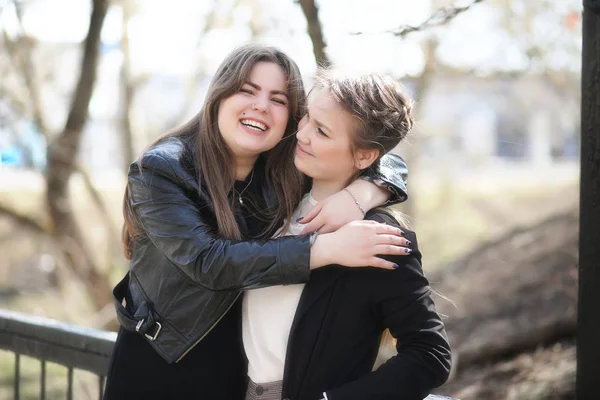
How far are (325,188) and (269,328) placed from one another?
1.48ft

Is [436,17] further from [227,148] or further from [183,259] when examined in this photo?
[183,259]

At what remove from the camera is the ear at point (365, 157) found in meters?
2.04

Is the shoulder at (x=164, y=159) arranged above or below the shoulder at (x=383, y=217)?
above

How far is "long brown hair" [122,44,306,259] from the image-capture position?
222 cm

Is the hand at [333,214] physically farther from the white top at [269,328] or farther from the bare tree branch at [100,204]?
the bare tree branch at [100,204]

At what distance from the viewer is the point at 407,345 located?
185cm

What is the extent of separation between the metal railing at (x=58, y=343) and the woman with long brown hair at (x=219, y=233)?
0.57 m

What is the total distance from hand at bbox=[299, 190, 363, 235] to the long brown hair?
17 cm

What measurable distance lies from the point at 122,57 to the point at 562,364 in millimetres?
6181

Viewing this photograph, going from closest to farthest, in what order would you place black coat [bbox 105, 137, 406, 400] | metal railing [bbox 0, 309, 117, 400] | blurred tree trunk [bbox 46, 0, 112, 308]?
black coat [bbox 105, 137, 406, 400] → metal railing [bbox 0, 309, 117, 400] → blurred tree trunk [bbox 46, 0, 112, 308]

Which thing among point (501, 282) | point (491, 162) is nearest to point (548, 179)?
point (491, 162)

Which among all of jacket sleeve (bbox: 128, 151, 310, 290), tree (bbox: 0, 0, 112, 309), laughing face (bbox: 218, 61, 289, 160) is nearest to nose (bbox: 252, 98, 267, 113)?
laughing face (bbox: 218, 61, 289, 160)

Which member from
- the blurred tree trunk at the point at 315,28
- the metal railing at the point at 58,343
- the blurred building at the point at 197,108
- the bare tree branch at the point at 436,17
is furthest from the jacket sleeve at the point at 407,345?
the blurred building at the point at 197,108

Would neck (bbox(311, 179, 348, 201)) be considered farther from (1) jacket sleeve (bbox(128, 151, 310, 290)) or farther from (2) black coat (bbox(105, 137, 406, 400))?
(1) jacket sleeve (bbox(128, 151, 310, 290))
